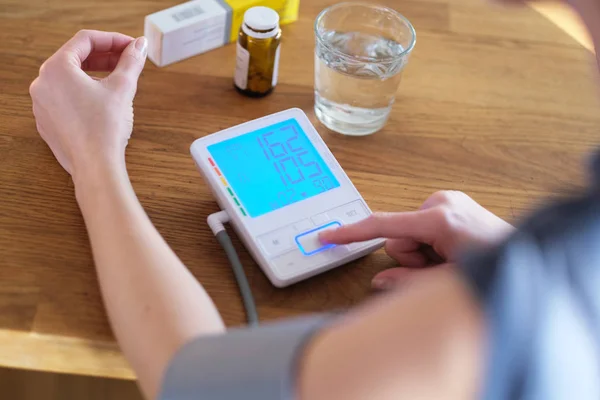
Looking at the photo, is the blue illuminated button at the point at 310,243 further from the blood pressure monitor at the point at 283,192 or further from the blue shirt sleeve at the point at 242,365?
the blue shirt sleeve at the point at 242,365

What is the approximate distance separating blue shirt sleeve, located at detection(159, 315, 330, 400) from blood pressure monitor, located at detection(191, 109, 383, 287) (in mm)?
246

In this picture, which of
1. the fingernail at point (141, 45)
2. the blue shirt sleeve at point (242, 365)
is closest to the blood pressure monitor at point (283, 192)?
the fingernail at point (141, 45)

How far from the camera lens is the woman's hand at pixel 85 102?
78cm

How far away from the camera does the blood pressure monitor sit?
778mm

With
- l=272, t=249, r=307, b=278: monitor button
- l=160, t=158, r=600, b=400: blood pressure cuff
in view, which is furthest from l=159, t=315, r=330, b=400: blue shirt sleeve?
l=272, t=249, r=307, b=278: monitor button

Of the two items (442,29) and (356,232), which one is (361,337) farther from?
(442,29)

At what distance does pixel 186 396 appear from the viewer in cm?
51

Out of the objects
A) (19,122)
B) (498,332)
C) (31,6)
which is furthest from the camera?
(31,6)

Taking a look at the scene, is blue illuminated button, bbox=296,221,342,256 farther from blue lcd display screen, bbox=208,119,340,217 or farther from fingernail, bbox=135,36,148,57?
fingernail, bbox=135,36,148,57

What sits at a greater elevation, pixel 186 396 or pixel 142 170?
pixel 186 396

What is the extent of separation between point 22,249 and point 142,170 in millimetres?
160

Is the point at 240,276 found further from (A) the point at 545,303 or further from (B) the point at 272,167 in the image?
(A) the point at 545,303

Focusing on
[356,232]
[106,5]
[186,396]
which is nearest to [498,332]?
[186,396]

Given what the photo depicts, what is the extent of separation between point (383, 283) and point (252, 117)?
0.28 meters
